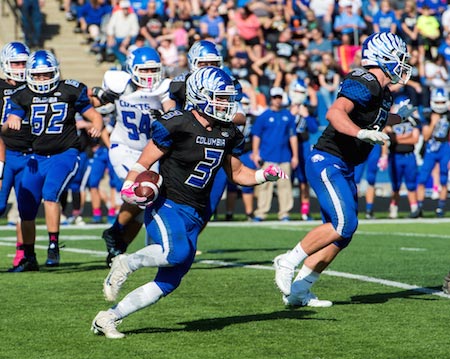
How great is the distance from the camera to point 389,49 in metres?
7.25

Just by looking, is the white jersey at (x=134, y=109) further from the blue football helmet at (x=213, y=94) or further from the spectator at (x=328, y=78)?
the spectator at (x=328, y=78)

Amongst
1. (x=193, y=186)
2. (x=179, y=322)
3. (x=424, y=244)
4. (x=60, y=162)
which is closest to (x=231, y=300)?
(x=179, y=322)

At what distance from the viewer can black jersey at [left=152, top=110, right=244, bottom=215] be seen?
6180 millimetres

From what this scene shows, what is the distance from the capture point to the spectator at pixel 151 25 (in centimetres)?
2131

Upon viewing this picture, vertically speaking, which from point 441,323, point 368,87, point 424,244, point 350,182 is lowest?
point 424,244

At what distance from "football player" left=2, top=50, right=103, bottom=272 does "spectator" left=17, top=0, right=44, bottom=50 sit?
39.9ft

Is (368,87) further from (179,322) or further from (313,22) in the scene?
(313,22)

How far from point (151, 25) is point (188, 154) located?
15.6m

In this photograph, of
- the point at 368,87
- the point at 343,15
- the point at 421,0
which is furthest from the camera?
the point at 421,0

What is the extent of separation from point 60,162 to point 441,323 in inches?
162

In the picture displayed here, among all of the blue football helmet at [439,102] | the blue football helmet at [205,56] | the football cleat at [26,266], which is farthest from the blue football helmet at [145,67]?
the blue football helmet at [439,102]

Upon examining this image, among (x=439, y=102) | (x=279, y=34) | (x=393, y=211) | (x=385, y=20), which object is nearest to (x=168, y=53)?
(x=279, y=34)

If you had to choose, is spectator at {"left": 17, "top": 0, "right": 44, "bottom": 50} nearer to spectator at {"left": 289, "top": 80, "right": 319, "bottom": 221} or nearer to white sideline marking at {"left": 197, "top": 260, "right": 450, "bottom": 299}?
spectator at {"left": 289, "top": 80, "right": 319, "bottom": 221}

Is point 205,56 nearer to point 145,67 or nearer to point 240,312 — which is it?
point 145,67
